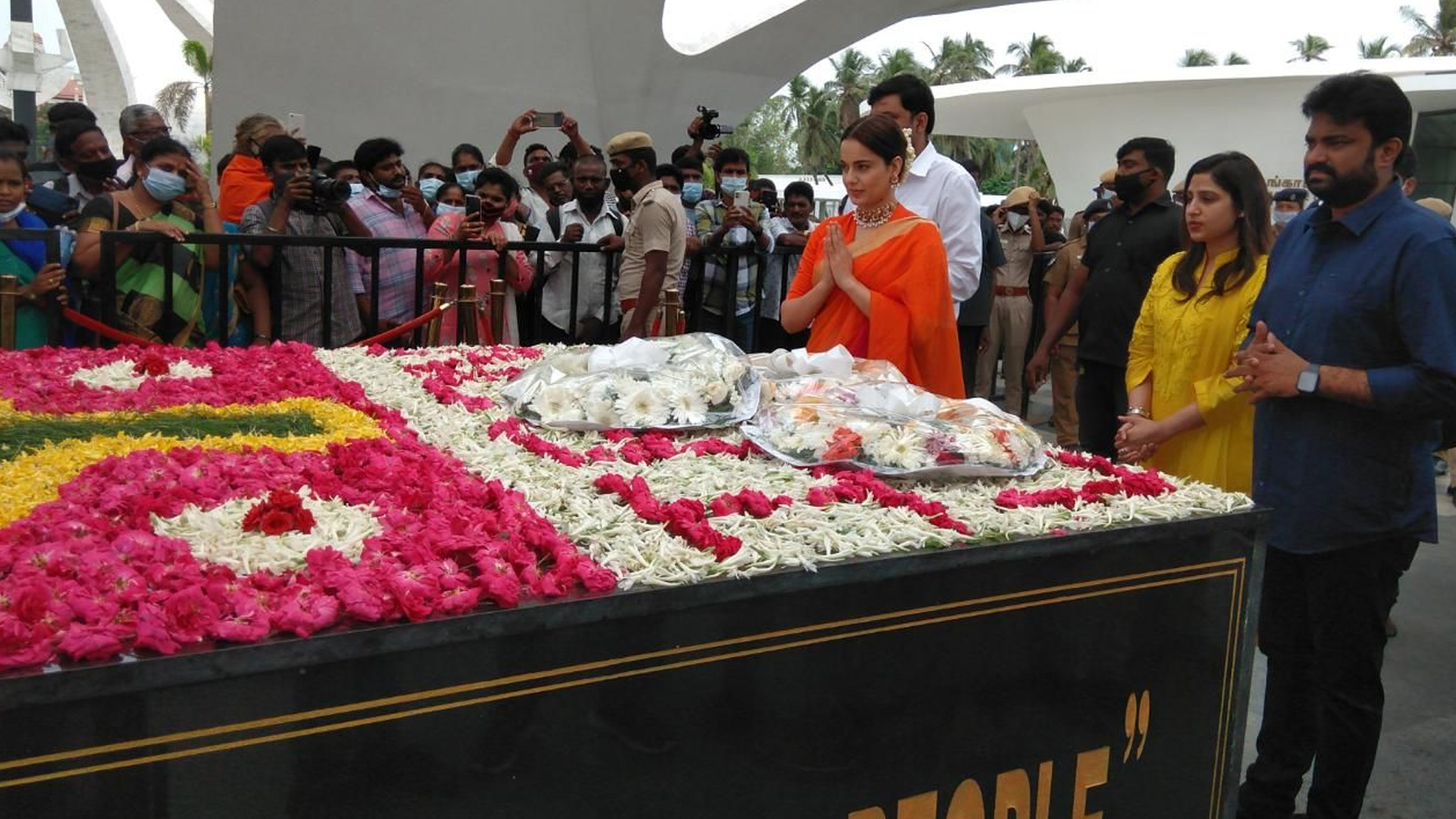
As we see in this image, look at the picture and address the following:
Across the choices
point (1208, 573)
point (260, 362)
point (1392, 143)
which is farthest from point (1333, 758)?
point (260, 362)

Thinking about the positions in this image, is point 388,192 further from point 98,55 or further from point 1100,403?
point 98,55

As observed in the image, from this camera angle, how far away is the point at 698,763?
1.67 meters

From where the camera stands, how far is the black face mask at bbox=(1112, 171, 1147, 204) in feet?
14.9

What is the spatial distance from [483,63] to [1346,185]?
10.6 metres

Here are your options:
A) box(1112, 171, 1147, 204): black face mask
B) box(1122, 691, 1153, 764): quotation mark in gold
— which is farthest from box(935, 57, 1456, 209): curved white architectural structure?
box(1122, 691, 1153, 764): quotation mark in gold

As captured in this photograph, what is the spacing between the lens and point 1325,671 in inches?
100

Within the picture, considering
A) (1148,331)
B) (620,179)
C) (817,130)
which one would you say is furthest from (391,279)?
(817,130)

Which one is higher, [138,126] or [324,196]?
[138,126]

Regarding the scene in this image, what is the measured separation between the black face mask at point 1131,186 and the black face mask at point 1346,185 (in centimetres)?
211

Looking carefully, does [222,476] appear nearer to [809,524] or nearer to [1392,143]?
[809,524]

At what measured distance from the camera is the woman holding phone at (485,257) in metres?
5.16

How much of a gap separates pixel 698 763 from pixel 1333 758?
5.58 feet

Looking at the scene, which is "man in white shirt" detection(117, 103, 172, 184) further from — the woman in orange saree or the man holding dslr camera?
the woman in orange saree

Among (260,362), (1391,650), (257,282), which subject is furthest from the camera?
(257,282)
